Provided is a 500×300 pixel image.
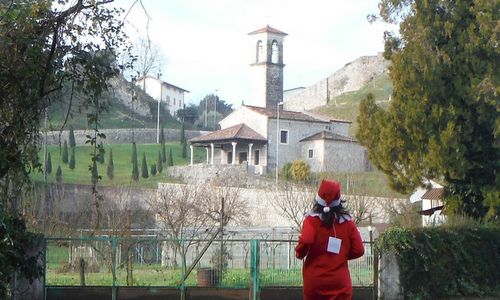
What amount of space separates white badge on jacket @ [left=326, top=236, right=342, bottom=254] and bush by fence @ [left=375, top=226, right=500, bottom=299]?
9.89 meters

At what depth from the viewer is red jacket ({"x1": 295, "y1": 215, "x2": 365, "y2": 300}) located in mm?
7430

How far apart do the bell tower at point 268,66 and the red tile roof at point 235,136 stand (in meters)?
20.8

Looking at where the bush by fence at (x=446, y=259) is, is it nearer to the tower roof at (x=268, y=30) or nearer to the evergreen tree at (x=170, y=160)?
the evergreen tree at (x=170, y=160)

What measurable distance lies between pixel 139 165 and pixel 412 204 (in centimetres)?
3609

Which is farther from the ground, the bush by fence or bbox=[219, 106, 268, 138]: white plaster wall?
bbox=[219, 106, 268, 138]: white plaster wall

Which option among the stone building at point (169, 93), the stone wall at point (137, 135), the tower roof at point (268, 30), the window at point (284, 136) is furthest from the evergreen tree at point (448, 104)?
the stone building at point (169, 93)

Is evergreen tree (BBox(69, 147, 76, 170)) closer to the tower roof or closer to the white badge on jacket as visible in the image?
the tower roof

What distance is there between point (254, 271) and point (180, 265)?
173cm

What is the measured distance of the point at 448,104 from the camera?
21.6m

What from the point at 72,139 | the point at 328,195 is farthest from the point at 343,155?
the point at 328,195

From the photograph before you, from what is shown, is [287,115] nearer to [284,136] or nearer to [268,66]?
[284,136]

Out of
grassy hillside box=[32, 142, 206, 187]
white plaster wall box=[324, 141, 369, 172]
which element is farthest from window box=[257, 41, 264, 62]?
white plaster wall box=[324, 141, 369, 172]

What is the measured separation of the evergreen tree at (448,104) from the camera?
21.1 metres

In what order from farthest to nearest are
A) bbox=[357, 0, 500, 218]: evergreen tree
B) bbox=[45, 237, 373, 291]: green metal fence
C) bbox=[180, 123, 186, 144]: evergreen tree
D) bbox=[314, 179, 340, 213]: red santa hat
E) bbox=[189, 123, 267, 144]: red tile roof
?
bbox=[180, 123, 186, 144]: evergreen tree
bbox=[189, 123, 267, 144]: red tile roof
bbox=[357, 0, 500, 218]: evergreen tree
bbox=[45, 237, 373, 291]: green metal fence
bbox=[314, 179, 340, 213]: red santa hat
